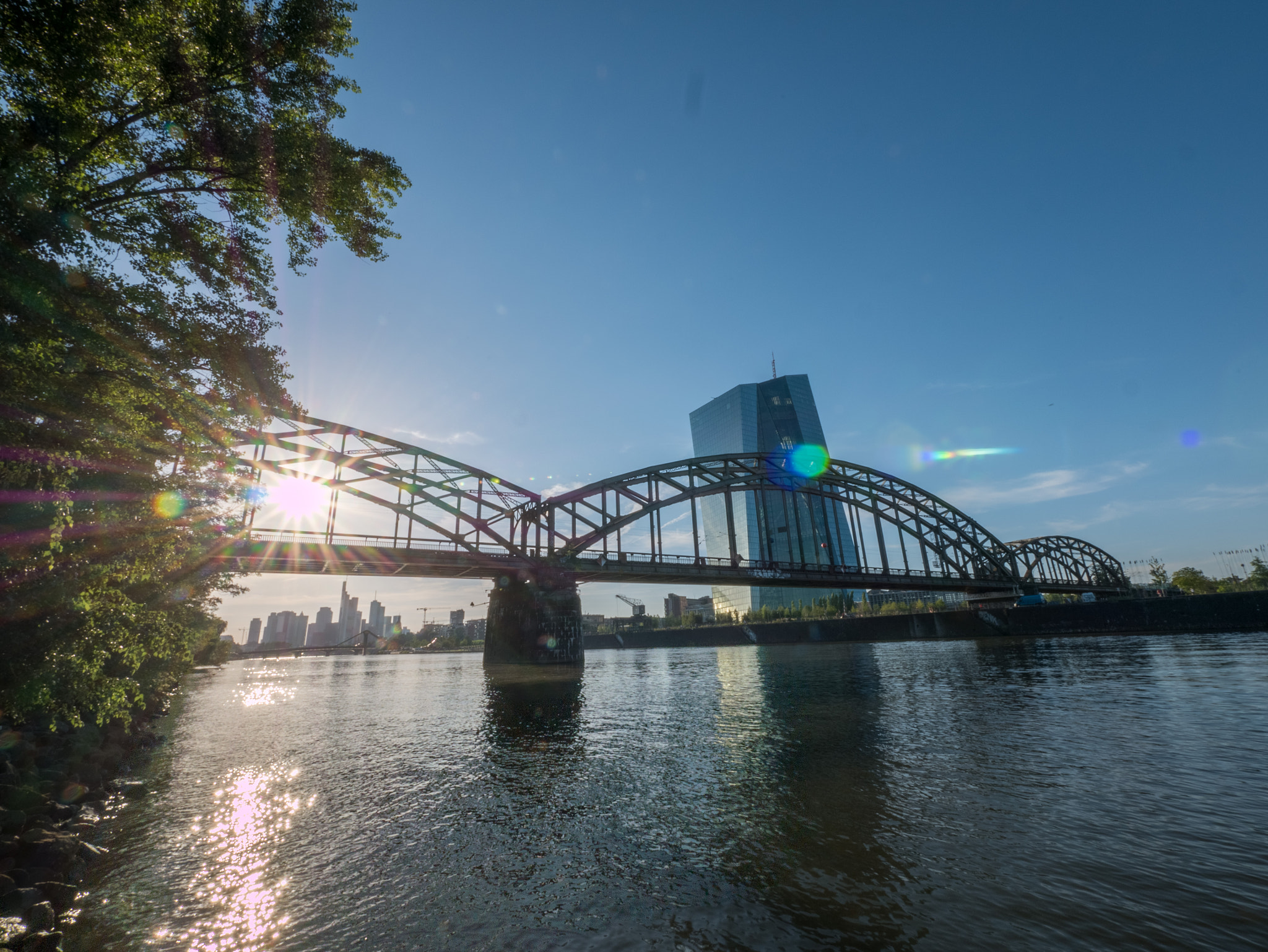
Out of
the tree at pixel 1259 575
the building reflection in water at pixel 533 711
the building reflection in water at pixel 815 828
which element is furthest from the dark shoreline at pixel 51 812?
the tree at pixel 1259 575

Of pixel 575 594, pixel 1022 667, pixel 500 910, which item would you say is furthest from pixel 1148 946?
pixel 575 594

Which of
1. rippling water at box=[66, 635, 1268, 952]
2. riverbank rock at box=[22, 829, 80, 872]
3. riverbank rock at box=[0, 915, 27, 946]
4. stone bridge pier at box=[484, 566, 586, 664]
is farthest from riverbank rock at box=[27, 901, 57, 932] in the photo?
stone bridge pier at box=[484, 566, 586, 664]

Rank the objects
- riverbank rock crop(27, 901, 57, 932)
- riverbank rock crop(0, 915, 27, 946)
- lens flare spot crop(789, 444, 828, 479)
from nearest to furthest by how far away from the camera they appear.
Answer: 1. riverbank rock crop(0, 915, 27, 946)
2. riverbank rock crop(27, 901, 57, 932)
3. lens flare spot crop(789, 444, 828, 479)

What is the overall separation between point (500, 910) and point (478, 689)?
3090cm

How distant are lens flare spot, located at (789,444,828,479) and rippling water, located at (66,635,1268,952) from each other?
212 feet

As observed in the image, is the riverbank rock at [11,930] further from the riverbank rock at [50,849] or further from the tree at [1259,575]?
the tree at [1259,575]

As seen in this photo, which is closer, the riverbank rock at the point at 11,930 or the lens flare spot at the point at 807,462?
the riverbank rock at the point at 11,930

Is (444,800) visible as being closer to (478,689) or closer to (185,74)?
(185,74)

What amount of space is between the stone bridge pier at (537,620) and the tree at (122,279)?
41775 mm

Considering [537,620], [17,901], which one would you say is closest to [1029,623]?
[537,620]

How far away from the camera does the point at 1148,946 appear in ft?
16.5

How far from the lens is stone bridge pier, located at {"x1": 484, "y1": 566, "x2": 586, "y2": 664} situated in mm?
54844

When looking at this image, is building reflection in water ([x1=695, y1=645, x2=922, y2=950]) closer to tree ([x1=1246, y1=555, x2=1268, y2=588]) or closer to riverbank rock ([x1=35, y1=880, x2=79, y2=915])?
riverbank rock ([x1=35, y1=880, x2=79, y2=915])

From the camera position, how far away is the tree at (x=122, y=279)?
366 inches
